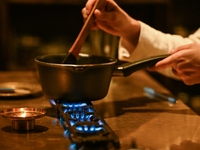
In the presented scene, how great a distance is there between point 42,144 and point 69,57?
0.35 meters

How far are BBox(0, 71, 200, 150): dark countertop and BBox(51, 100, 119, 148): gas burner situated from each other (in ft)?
0.12

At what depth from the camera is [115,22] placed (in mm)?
1180

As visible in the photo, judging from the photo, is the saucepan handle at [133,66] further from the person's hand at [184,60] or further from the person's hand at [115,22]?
the person's hand at [115,22]

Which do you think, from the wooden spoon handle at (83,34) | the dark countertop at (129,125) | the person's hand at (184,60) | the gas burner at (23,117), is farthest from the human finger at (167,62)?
the gas burner at (23,117)

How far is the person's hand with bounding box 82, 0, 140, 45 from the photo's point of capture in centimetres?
112

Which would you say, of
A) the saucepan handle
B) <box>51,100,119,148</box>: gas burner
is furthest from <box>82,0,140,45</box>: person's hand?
<box>51,100,119,148</box>: gas burner

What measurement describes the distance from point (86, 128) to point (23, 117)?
156mm

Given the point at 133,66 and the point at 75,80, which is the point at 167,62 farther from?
the point at 75,80

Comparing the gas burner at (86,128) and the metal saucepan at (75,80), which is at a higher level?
the metal saucepan at (75,80)

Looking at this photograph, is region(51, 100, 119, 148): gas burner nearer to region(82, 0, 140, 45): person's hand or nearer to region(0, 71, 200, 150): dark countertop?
region(0, 71, 200, 150): dark countertop

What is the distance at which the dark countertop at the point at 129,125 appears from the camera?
695 millimetres

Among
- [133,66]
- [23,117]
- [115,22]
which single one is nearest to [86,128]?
[23,117]

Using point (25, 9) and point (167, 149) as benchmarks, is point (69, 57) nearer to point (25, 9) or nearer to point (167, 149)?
point (167, 149)

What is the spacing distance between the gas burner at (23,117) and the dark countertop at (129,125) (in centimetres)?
2
